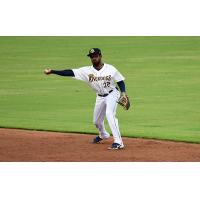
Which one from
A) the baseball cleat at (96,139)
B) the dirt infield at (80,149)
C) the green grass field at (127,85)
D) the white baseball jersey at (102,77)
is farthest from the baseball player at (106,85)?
the green grass field at (127,85)

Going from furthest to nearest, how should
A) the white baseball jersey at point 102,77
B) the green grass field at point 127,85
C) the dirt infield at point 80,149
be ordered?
1. the green grass field at point 127,85
2. the white baseball jersey at point 102,77
3. the dirt infield at point 80,149

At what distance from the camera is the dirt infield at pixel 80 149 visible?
12766 mm

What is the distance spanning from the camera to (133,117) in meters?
17.1

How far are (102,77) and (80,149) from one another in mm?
1238

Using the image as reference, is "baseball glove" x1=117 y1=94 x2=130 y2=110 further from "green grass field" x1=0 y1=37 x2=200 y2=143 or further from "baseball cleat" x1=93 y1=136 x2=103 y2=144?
"green grass field" x1=0 y1=37 x2=200 y2=143

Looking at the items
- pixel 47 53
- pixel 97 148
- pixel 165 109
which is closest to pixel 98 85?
pixel 97 148

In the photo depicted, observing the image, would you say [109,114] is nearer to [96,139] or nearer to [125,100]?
[125,100]

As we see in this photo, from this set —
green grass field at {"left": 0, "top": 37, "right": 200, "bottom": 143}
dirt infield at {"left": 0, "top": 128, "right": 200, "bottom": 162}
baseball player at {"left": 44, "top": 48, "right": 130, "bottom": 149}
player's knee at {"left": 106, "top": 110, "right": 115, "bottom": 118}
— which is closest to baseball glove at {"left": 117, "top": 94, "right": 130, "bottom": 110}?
baseball player at {"left": 44, "top": 48, "right": 130, "bottom": 149}

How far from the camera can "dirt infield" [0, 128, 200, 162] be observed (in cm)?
1277

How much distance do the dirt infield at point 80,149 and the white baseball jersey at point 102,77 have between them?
1.01 metres

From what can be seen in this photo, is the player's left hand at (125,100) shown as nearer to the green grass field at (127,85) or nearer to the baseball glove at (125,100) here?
the baseball glove at (125,100)

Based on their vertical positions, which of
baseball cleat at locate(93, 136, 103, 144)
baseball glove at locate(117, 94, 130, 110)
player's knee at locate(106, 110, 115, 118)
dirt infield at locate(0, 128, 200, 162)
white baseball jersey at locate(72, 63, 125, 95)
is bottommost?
dirt infield at locate(0, 128, 200, 162)

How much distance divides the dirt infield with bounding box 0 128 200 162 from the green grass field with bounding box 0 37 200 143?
67 centimetres
